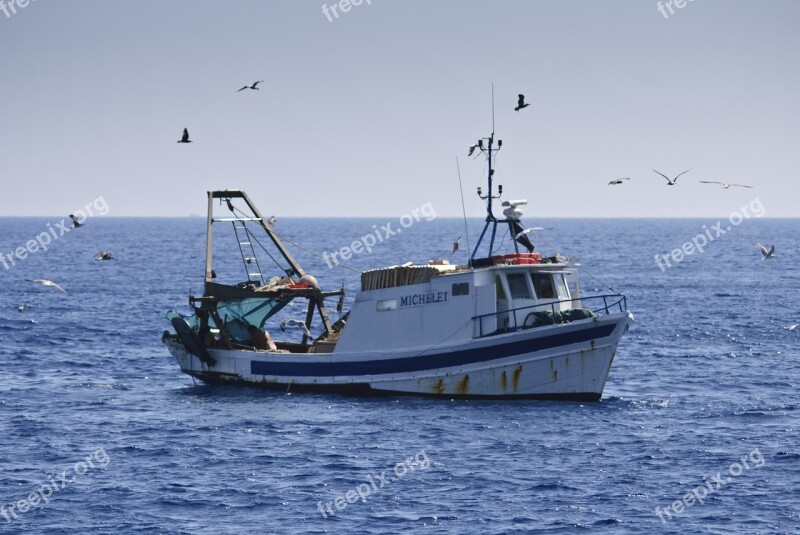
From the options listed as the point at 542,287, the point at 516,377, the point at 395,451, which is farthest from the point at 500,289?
the point at 395,451

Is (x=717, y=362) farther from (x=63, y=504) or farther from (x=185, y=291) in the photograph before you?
(x=185, y=291)

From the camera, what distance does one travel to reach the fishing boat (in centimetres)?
3741

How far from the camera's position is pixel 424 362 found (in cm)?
3884

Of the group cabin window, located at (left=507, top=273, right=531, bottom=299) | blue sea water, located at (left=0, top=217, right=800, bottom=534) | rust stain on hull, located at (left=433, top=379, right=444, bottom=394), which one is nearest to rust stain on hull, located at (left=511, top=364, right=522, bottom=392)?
blue sea water, located at (left=0, top=217, right=800, bottom=534)

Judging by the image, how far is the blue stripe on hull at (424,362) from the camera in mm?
37062

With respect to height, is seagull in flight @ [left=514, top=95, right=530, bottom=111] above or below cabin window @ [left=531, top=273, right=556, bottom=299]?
above

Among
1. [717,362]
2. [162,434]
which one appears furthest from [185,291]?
[162,434]

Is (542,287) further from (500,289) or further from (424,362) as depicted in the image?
(424,362)

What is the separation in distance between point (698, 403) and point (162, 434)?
1816 cm

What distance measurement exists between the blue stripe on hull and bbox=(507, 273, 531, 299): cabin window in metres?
2.25

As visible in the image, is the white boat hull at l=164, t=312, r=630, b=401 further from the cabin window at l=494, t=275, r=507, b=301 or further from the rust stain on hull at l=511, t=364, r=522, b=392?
the cabin window at l=494, t=275, r=507, b=301

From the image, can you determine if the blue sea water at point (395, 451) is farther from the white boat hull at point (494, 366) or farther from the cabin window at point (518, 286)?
the cabin window at point (518, 286)

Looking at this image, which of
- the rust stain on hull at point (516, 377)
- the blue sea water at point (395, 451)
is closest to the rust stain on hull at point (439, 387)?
the blue sea water at point (395, 451)

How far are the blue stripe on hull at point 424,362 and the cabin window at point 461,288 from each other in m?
1.96
